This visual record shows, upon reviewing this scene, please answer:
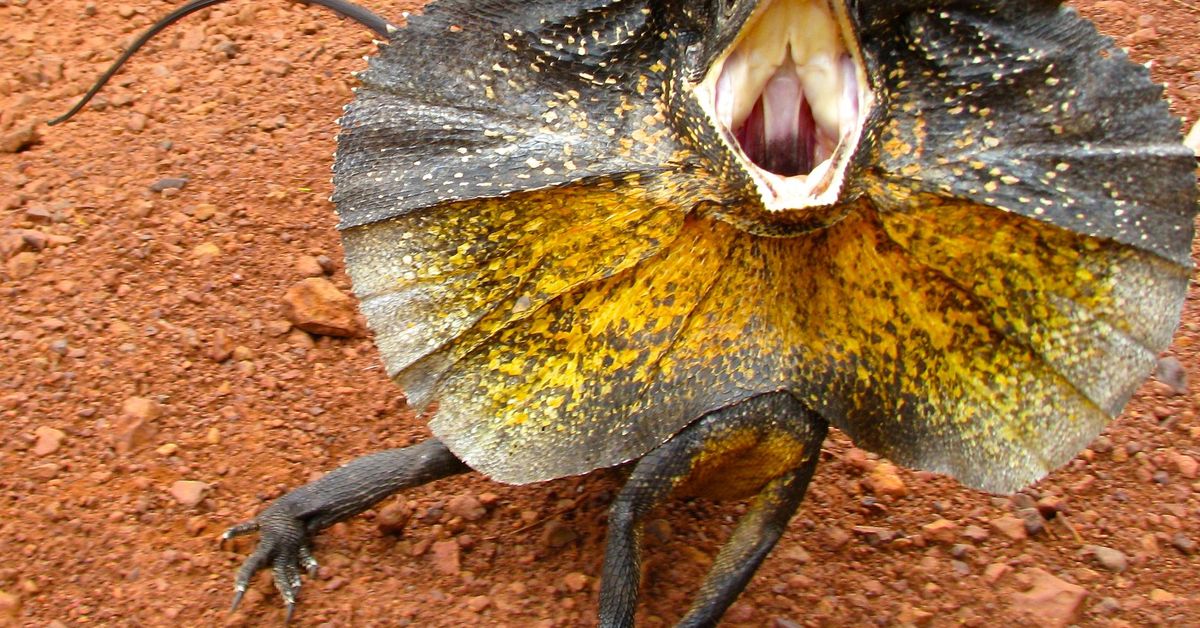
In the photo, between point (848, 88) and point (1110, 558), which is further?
point (1110, 558)

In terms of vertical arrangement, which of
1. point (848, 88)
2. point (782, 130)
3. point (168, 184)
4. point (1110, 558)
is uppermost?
point (848, 88)

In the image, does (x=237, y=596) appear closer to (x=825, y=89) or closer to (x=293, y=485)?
(x=293, y=485)

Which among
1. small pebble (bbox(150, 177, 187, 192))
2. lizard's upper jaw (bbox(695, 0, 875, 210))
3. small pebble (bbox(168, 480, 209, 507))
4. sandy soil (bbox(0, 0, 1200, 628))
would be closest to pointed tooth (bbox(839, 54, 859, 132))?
lizard's upper jaw (bbox(695, 0, 875, 210))

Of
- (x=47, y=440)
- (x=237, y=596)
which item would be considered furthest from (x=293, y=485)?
(x=47, y=440)

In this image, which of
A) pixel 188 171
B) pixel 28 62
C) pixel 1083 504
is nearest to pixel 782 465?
pixel 1083 504

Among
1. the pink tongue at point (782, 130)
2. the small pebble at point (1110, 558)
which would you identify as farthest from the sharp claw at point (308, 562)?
the small pebble at point (1110, 558)

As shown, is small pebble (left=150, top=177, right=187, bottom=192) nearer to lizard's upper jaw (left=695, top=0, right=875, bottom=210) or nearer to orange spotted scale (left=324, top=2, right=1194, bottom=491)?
orange spotted scale (left=324, top=2, right=1194, bottom=491)

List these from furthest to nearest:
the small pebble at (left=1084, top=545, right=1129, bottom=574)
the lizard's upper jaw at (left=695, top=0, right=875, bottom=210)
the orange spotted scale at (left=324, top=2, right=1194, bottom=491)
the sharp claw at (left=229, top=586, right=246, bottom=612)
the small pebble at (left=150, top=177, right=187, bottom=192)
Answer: the small pebble at (left=150, top=177, right=187, bottom=192), the small pebble at (left=1084, top=545, right=1129, bottom=574), the sharp claw at (left=229, top=586, right=246, bottom=612), the orange spotted scale at (left=324, top=2, right=1194, bottom=491), the lizard's upper jaw at (left=695, top=0, right=875, bottom=210)
